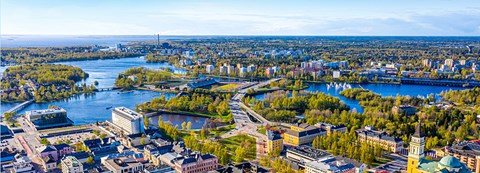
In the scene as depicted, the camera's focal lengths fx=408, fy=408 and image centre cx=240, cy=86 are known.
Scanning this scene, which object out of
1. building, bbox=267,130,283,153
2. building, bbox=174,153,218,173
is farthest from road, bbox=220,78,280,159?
building, bbox=174,153,218,173

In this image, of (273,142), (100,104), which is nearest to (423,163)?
(273,142)

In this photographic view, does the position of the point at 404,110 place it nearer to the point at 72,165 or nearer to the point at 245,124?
the point at 245,124

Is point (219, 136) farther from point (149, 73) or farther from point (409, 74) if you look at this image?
point (409, 74)

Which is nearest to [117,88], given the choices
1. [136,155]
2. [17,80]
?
[17,80]

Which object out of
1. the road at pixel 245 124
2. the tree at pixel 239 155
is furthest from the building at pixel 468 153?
the tree at pixel 239 155

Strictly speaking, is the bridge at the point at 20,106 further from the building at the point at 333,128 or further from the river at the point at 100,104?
the building at the point at 333,128

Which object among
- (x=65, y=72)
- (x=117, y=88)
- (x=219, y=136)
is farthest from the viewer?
(x=65, y=72)
